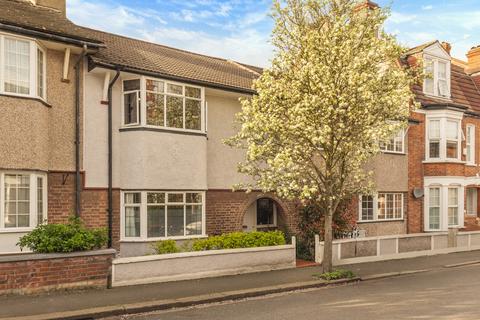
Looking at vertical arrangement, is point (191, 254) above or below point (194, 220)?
below

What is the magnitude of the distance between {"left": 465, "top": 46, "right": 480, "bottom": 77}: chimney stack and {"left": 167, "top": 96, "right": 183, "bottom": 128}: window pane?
66.8ft

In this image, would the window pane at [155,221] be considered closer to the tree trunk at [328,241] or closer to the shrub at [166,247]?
the shrub at [166,247]

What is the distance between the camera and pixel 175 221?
1420cm

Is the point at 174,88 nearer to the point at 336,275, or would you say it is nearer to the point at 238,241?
the point at 238,241

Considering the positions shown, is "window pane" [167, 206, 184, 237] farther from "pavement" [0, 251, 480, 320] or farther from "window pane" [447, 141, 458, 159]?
"window pane" [447, 141, 458, 159]

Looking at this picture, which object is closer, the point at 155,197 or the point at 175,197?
the point at 155,197

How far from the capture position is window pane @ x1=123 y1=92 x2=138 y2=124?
1362cm

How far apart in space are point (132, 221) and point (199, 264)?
9.47ft

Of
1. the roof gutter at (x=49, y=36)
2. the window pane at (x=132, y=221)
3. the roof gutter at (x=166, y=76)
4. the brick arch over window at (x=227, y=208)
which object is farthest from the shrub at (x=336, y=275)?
the roof gutter at (x=49, y=36)

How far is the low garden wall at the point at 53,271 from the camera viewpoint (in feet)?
30.5

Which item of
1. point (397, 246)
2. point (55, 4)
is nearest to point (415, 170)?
point (397, 246)

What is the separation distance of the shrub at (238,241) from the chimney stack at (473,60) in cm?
1969

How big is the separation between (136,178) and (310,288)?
5.81m

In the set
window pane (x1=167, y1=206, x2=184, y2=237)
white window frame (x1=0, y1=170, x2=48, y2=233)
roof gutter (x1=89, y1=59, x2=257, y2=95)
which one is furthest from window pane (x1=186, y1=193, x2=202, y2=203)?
white window frame (x1=0, y1=170, x2=48, y2=233)
